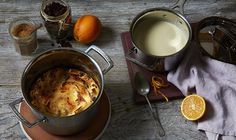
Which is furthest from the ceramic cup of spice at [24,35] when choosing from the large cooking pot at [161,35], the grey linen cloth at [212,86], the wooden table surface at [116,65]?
the grey linen cloth at [212,86]

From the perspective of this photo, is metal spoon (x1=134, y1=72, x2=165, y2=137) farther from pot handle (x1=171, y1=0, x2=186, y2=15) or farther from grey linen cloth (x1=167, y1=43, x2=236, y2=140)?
pot handle (x1=171, y1=0, x2=186, y2=15)

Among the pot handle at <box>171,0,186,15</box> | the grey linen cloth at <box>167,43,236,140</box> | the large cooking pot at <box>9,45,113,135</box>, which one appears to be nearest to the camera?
the large cooking pot at <box>9,45,113,135</box>

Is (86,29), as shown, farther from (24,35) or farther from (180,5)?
(180,5)

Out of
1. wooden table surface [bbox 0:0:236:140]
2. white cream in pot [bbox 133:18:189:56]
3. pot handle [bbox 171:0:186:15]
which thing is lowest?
wooden table surface [bbox 0:0:236:140]

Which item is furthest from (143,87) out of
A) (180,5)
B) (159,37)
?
(180,5)

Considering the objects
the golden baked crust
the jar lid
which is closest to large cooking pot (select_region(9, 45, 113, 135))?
→ the golden baked crust

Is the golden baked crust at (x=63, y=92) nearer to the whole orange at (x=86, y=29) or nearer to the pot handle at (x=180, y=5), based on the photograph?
the whole orange at (x=86, y=29)
